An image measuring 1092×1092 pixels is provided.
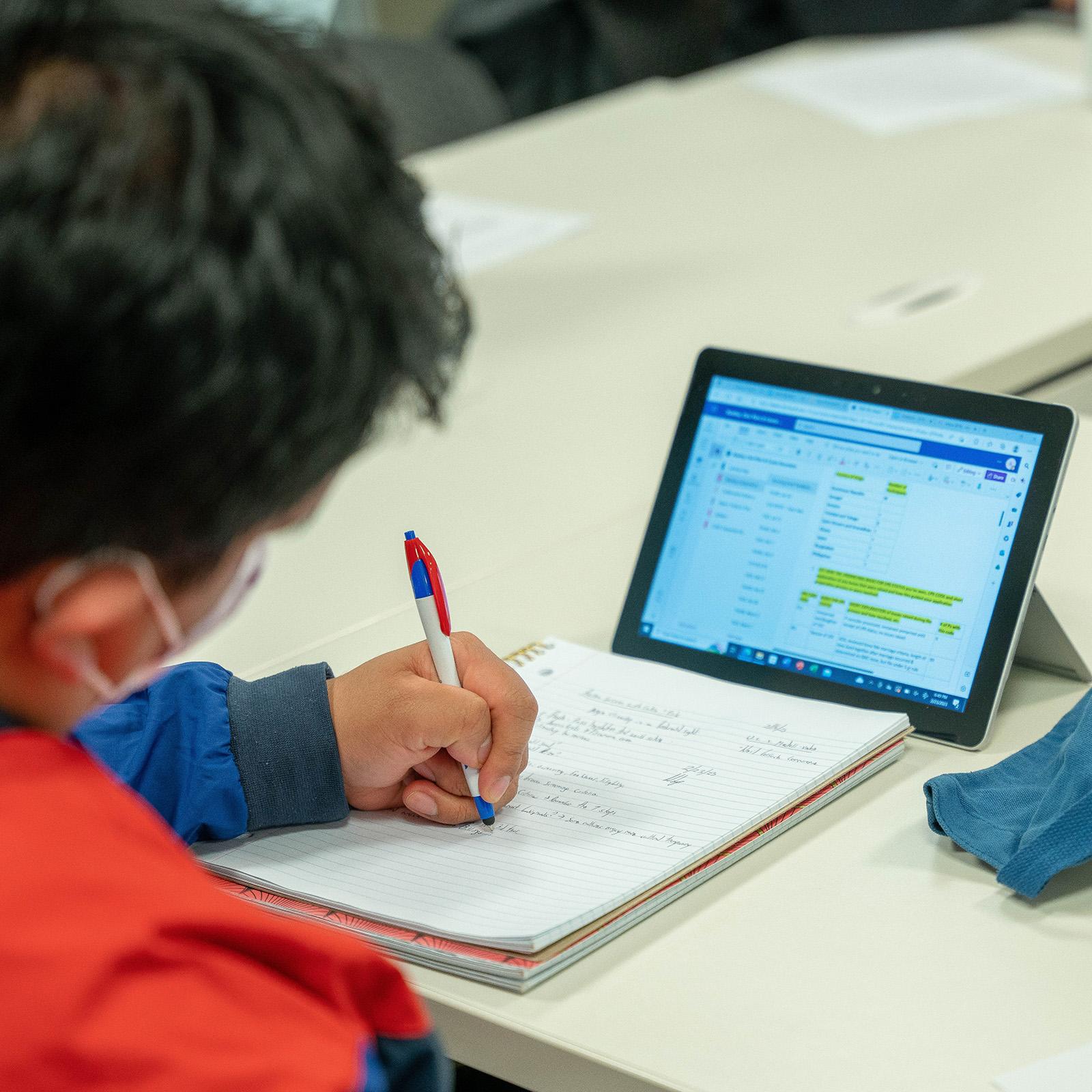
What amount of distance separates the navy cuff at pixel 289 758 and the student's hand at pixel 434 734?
1 cm

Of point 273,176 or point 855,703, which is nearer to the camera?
point 273,176

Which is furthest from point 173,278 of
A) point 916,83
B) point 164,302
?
point 916,83

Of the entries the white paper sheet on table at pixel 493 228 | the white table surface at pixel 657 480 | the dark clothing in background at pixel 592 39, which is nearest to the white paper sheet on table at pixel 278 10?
the white table surface at pixel 657 480

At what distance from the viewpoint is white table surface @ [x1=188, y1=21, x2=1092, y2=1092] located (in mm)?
653

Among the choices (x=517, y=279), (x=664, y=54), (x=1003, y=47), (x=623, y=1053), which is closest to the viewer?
(x=623, y=1053)

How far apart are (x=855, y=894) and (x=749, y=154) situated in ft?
5.16

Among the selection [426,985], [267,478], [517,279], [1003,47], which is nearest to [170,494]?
[267,478]

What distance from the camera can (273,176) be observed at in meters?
→ 0.44

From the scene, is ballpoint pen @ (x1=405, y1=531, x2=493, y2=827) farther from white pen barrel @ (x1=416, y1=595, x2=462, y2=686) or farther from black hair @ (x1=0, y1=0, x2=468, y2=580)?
black hair @ (x1=0, y1=0, x2=468, y2=580)

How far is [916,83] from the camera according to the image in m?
2.33

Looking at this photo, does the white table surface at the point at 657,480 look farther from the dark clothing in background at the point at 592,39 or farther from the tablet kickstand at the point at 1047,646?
the dark clothing in background at the point at 592,39

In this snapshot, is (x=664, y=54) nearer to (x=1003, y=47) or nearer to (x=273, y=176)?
(x=1003, y=47)

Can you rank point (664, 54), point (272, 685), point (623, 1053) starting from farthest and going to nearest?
point (664, 54) → point (272, 685) → point (623, 1053)

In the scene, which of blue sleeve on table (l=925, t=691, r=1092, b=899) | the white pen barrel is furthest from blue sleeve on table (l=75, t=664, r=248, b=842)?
blue sleeve on table (l=925, t=691, r=1092, b=899)
